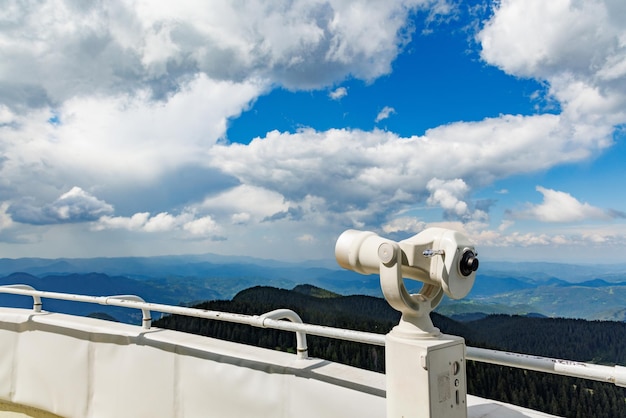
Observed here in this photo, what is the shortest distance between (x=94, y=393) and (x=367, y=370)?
2.07 metres

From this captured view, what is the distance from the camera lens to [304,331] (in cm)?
229

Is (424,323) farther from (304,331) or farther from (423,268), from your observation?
(304,331)

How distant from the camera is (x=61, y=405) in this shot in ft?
10.7

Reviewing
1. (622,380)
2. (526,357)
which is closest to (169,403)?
(526,357)

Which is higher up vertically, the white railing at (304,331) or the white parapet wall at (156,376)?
the white railing at (304,331)

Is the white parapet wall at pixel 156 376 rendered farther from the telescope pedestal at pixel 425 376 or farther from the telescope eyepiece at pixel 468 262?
the telescope eyepiece at pixel 468 262

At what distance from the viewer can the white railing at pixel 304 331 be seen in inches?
56.3

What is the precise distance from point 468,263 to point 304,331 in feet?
3.29

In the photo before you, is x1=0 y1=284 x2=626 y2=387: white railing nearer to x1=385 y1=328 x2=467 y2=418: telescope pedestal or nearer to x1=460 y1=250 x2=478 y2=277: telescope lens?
x1=385 y1=328 x2=467 y2=418: telescope pedestal

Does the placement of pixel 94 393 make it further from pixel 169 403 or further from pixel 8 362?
pixel 8 362

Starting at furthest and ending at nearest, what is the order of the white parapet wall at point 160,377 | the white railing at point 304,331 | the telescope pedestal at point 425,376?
the white parapet wall at point 160,377 → the telescope pedestal at point 425,376 → the white railing at point 304,331

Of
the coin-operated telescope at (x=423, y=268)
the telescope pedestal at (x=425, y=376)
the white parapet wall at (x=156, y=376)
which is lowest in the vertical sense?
the white parapet wall at (x=156, y=376)

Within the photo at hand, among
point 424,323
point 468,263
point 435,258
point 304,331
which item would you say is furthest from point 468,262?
point 304,331

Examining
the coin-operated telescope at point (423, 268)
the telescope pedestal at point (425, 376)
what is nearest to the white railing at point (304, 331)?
the telescope pedestal at point (425, 376)
